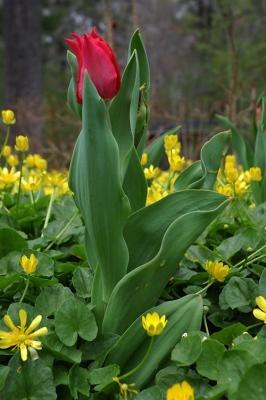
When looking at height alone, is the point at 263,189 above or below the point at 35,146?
above

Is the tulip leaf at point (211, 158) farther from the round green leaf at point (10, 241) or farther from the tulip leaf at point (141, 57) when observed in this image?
the round green leaf at point (10, 241)

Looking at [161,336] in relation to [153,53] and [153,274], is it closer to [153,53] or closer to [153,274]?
[153,274]

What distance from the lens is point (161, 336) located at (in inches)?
40.1

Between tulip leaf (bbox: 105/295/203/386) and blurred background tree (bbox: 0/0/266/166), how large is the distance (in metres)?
3.47

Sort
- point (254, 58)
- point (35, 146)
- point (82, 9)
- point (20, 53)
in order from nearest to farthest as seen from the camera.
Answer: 1. point (35, 146)
2. point (20, 53)
3. point (254, 58)
4. point (82, 9)

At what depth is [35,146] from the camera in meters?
6.23

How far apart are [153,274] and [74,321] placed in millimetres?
171

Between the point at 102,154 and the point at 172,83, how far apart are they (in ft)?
47.2

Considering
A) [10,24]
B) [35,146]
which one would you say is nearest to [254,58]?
[10,24]

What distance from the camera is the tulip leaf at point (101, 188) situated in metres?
0.97

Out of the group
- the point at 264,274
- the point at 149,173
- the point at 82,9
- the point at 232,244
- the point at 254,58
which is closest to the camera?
the point at 264,274

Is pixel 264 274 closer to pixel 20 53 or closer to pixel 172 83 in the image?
pixel 20 53

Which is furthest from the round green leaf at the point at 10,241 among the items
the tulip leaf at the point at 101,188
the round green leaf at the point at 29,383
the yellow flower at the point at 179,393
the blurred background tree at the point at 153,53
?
the blurred background tree at the point at 153,53

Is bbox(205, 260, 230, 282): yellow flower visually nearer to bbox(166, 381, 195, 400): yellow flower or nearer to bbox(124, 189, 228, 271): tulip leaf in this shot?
bbox(124, 189, 228, 271): tulip leaf
